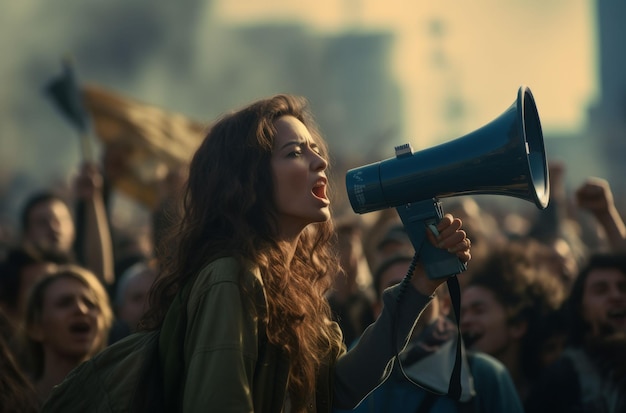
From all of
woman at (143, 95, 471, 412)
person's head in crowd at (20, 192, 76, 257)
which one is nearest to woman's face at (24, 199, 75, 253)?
person's head in crowd at (20, 192, 76, 257)

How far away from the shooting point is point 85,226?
276 inches

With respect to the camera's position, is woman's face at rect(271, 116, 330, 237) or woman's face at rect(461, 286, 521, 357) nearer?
woman's face at rect(271, 116, 330, 237)

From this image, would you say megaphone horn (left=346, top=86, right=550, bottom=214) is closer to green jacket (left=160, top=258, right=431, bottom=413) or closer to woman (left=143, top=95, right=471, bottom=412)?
woman (left=143, top=95, right=471, bottom=412)

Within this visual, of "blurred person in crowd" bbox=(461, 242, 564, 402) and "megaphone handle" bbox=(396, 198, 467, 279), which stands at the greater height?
"megaphone handle" bbox=(396, 198, 467, 279)

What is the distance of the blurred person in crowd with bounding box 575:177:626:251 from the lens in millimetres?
5293

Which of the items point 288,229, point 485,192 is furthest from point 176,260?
point 485,192

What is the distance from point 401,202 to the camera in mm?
3260

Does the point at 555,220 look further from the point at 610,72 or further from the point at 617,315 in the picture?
the point at 610,72

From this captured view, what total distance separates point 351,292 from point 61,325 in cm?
168

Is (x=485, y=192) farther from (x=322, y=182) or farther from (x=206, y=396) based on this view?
(x=206, y=396)

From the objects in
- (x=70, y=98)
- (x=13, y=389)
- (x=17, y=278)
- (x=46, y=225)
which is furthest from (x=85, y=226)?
(x=13, y=389)

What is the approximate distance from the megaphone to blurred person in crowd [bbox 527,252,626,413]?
156cm

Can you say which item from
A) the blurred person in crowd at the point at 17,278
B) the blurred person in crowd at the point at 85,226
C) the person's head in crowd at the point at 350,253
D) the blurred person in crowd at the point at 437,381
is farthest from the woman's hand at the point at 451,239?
the blurred person in crowd at the point at 85,226

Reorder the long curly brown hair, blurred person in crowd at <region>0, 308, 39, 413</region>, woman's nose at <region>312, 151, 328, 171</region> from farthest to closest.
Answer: blurred person in crowd at <region>0, 308, 39, 413</region> < woman's nose at <region>312, 151, 328, 171</region> < the long curly brown hair
